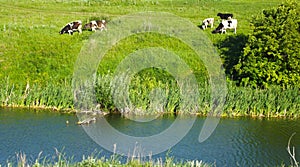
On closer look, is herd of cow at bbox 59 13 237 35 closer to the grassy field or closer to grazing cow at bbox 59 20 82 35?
grazing cow at bbox 59 20 82 35

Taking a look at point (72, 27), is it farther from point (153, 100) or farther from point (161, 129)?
point (161, 129)

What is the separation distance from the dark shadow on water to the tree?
1522 millimetres

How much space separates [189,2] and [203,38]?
1392cm

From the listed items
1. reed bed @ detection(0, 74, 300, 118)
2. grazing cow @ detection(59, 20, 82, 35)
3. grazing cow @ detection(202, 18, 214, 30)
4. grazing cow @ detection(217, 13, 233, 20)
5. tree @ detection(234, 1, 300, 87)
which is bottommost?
reed bed @ detection(0, 74, 300, 118)

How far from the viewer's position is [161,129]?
25984 millimetres

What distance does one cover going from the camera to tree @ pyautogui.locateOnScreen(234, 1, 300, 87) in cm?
3177

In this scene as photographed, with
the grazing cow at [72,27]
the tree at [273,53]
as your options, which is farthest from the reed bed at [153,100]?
the grazing cow at [72,27]

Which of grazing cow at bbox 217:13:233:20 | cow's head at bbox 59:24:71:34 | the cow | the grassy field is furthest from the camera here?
grazing cow at bbox 217:13:233:20

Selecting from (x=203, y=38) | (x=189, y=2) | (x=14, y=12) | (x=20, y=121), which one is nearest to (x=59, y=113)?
(x=20, y=121)

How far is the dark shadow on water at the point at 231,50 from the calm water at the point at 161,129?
724cm

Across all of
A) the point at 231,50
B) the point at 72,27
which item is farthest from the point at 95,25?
the point at 231,50

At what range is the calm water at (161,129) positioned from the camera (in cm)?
2209

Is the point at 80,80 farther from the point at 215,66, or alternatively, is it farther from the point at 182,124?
the point at 215,66

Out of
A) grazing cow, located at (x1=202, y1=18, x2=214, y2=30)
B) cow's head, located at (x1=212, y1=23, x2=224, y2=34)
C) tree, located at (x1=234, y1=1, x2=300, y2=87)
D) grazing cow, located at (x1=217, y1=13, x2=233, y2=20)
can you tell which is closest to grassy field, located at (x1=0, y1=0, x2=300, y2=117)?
cow's head, located at (x1=212, y1=23, x2=224, y2=34)
